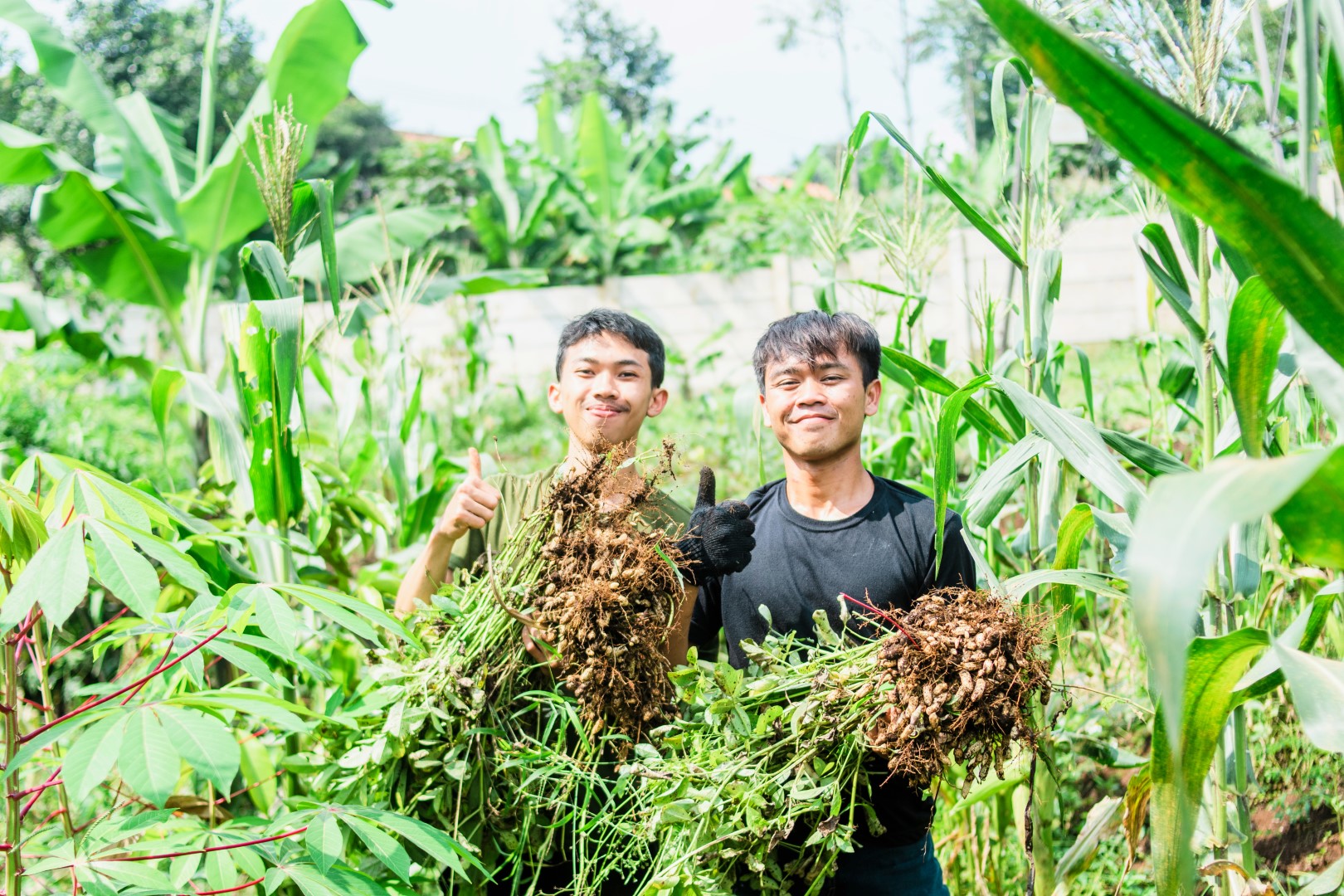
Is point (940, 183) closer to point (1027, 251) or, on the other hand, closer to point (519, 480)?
point (1027, 251)

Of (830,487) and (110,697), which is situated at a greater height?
(830,487)

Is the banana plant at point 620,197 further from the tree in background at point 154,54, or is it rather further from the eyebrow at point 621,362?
the eyebrow at point 621,362

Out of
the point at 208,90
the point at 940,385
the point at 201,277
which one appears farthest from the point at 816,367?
the point at 201,277

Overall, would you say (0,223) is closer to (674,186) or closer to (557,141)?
(557,141)

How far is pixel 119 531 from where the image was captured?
123cm

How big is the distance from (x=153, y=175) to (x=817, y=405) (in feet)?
15.9

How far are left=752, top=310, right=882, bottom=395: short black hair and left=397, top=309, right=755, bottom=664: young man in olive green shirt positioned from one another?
27 cm

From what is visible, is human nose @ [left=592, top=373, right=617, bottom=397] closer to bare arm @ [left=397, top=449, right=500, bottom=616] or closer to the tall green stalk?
bare arm @ [left=397, top=449, right=500, bottom=616]

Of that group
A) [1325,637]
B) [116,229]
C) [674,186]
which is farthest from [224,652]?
[674,186]

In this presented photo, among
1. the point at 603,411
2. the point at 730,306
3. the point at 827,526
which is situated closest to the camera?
the point at 827,526

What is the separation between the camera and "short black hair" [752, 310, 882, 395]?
182 centimetres

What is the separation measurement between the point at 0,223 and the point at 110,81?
2.46 m

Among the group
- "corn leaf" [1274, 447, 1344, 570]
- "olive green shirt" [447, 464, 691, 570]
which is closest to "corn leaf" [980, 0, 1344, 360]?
"corn leaf" [1274, 447, 1344, 570]

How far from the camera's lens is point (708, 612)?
1.88 meters
